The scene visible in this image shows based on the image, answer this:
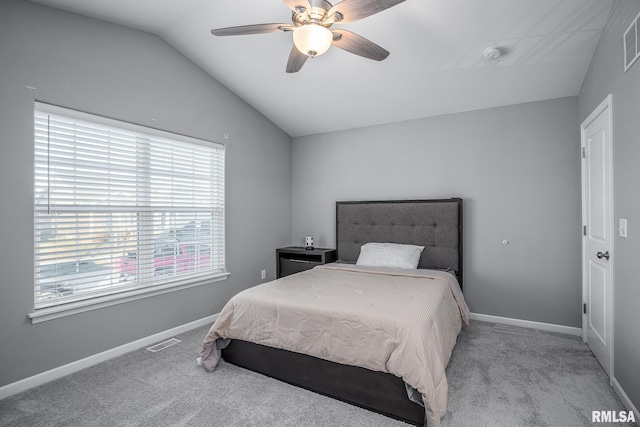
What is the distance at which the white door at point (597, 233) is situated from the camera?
226 cm

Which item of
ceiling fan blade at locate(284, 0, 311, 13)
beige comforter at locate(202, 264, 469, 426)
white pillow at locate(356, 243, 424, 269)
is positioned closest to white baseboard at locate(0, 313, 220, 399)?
beige comforter at locate(202, 264, 469, 426)

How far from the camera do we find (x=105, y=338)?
2.64 m

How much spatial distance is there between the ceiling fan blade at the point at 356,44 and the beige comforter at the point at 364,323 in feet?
5.64

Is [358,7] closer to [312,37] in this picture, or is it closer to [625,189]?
[312,37]

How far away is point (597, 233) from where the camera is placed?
8.34 feet

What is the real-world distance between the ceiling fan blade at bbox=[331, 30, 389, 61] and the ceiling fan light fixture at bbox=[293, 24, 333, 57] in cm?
17

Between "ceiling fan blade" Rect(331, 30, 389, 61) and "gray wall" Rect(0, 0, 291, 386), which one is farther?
"gray wall" Rect(0, 0, 291, 386)

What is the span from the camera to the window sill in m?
2.28

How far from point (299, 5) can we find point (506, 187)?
9.26 ft

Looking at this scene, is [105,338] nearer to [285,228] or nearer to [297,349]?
[297,349]

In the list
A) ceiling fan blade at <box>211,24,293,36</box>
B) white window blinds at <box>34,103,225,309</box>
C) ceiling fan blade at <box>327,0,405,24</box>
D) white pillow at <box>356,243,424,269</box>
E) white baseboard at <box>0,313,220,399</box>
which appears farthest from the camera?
white pillow at <box>356,243,424,269</box>

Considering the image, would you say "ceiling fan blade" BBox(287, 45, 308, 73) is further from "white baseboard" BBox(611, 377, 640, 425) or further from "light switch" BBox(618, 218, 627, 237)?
"white baseboard" BBox(611, 377, 640, 425)

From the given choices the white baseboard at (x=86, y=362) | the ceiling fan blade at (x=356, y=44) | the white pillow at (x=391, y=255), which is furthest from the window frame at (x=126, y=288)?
the ceiling fan blade at (x=356, y=44)

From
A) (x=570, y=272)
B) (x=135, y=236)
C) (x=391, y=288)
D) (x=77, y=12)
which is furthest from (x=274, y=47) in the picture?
(x=570, y=272)
